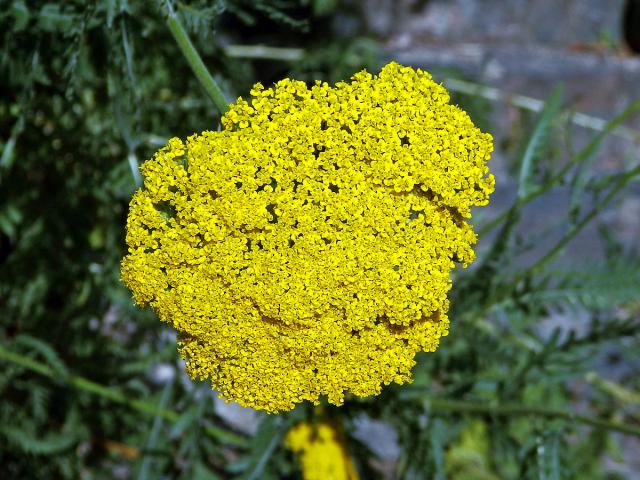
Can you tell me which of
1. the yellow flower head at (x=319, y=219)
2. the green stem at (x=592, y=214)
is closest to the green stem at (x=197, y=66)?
the yellow flower head at (x=319, y=219)

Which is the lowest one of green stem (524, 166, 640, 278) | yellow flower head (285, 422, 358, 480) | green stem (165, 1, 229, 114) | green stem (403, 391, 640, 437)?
yellow flower head (285, 422, 358, 480)

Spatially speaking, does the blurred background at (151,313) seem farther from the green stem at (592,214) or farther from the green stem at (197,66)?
the green stem at (197,66)

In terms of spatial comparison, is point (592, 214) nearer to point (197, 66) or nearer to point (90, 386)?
point (197, 66)

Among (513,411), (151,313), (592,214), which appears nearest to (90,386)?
(151,313)

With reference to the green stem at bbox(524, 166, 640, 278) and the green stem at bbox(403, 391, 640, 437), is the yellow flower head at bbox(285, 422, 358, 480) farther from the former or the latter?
the green stem at bbox(524, 166, 640, 278)

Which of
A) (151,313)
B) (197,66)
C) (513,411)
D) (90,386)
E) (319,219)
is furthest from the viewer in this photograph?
(151,313)

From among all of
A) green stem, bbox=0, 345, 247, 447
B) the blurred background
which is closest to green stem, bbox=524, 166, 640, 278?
the blurred background
